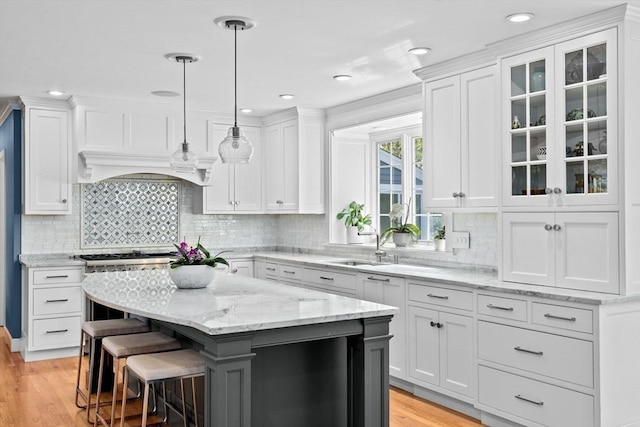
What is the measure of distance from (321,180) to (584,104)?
3.49 metres

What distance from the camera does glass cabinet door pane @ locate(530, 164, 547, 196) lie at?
3749 mm

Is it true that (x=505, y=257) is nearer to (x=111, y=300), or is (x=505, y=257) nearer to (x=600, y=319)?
(x=600, y=319)

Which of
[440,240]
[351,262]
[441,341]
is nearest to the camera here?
[441,341]

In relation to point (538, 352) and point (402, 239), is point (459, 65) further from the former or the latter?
point (538, 352)

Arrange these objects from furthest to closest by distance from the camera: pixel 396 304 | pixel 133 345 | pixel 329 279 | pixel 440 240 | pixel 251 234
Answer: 1. pixel 251 234
2. pixel 329 279
3. pixel 440 240
4. pixel 396 304
5. pixel 133 345

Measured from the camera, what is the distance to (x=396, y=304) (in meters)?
4.70

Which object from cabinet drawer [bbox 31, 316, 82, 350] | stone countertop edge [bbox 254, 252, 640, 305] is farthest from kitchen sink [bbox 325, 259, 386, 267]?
cabinet drawer [bbox 31, 316, 82, 350]

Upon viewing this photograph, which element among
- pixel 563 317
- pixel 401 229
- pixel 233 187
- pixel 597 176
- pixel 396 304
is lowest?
pixel 396 304

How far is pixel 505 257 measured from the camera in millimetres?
4008

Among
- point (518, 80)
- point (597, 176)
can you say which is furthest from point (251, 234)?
point (597, 176)

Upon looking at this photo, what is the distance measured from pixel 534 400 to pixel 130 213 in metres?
4.69

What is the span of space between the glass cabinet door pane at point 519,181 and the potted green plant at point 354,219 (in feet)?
8.47

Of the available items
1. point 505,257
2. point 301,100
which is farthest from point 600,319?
point 301,100

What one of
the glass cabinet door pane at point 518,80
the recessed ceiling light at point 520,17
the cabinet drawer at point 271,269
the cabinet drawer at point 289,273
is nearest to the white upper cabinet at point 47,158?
the cabinet drawer at point 271,269
